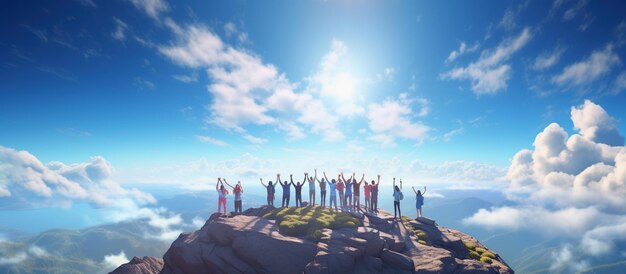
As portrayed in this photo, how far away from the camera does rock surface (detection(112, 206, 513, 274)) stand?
2297cm

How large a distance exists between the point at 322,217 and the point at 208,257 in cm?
1173

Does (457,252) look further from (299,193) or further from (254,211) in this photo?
(254,211)

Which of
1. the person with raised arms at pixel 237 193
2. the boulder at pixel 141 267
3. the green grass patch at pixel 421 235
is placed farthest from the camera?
the person with raised arms at pixel 237 193

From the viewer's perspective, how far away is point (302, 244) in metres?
24.6

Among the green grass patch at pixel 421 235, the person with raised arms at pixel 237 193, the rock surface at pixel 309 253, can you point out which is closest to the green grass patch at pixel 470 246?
the rock surface at pixel 309 253

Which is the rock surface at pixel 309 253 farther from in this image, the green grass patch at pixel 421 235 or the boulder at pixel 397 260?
the green grass patch at pixel 421 235

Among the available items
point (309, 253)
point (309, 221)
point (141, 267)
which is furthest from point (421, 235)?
point (141, 267)

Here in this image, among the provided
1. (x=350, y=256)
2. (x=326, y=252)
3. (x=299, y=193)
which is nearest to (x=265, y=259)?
(x=326, y=252)

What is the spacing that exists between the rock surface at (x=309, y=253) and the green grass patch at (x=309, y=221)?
84cm

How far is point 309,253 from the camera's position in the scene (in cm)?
2381

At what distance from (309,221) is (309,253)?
17.4ft

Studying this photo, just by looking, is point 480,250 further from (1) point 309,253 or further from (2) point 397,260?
(1) point 309,253

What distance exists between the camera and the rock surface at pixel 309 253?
22969mm

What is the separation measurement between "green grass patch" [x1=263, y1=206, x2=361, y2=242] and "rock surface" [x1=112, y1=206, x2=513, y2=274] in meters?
0.84
